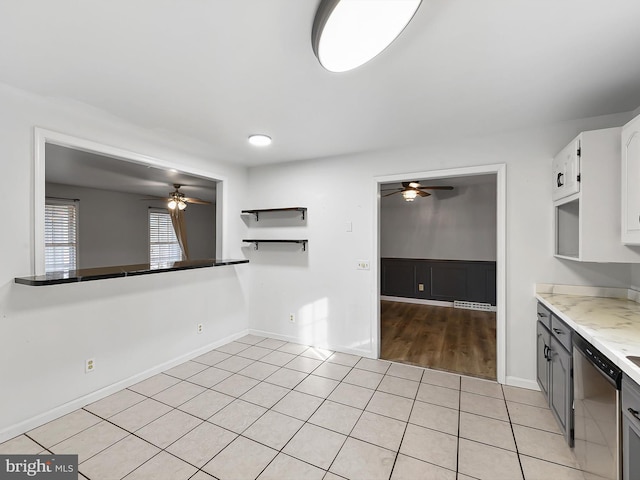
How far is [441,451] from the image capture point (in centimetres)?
196

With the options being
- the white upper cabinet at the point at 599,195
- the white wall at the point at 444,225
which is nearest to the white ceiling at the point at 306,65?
the white upper cabinet at the point at 599,195

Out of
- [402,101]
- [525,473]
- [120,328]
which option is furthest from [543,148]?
[120,328]

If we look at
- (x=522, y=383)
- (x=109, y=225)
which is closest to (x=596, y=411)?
(x=522, y=383)

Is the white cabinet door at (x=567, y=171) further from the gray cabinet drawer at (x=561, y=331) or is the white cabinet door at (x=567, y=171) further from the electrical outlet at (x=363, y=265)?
the electrical outlet at (x=363, y=265)

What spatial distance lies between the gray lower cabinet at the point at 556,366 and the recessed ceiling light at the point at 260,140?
2.76 m

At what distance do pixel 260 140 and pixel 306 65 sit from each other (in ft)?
4.37

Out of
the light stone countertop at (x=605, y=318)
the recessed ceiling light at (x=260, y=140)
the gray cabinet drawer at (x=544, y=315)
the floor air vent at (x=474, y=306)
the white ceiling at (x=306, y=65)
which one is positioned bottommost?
the floor air vent at (x=474, y=306)

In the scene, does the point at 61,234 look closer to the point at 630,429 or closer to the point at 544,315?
the point at 544,315

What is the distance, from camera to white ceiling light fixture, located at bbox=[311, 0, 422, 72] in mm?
1149

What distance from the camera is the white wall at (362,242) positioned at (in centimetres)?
268

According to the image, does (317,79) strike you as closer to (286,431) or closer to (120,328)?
(286,431)

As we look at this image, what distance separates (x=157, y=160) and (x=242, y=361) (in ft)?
7.52

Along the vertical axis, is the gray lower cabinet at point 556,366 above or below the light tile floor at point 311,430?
above

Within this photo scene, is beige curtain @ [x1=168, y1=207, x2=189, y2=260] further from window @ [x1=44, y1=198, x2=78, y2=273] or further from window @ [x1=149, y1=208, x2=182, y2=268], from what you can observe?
window @ [x1=44, y1=198, x2=78, y2=273]
